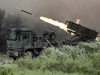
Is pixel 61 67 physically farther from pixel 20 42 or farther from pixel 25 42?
pixel 20 42

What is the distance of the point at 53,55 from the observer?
724cm

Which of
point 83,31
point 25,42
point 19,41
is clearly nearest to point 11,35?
point 19,41

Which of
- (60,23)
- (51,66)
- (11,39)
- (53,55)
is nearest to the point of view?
(51,66)

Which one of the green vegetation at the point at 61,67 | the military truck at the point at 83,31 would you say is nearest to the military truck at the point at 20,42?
the green vegetation at the point at 61,67

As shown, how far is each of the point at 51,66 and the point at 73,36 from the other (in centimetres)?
1094

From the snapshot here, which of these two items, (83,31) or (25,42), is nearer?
(25,42)

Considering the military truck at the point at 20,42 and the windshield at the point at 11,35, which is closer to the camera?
the military truck at the point at 20,42

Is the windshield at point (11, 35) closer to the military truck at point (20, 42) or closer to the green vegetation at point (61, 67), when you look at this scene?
the military truck at point (20, 42)

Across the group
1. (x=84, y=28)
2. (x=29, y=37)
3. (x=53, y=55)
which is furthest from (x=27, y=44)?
(x=84, y=28)

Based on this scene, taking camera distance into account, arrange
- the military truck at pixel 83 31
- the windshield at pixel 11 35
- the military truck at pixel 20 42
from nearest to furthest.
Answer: the military truck at pixel 20 42
the windshield at pixel 11 35
the military truck at pixel 83 31

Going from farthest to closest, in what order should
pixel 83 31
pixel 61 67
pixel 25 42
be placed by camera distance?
pixel 83 31, pixel 25 42, pixel 61 67

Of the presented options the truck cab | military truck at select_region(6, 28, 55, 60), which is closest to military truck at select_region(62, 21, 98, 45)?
military truck at select_region(6, 28, 55, 60)

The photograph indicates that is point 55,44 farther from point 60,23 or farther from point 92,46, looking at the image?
point 92,46

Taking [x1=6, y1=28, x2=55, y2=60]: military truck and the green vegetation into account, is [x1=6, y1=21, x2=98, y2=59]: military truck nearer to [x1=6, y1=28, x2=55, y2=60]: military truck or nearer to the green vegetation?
[x1=6, y1=28, x2=55, y2=60]: military truck
